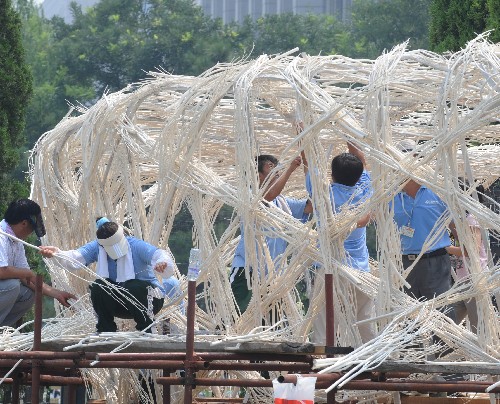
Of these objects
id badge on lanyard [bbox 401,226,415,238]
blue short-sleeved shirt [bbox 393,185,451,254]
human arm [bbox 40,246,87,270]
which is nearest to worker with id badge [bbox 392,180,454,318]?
blue short-sleeved shirt [bbox 393,185,451,254]

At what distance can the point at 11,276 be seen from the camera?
1016 centimetres

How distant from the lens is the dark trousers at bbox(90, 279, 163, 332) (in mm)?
9094

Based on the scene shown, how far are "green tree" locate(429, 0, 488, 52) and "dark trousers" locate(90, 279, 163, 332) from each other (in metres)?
7.23

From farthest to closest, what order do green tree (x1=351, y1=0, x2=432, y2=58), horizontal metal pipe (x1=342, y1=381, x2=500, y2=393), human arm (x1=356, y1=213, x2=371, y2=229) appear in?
green tree (x1=351, y1=0, x2=432, y2=58) < human arm (x1=356, y1=213, x2=371, y2=229) < horizontal metal pipe (x1=342, y1=381, x2=500, y2=393)

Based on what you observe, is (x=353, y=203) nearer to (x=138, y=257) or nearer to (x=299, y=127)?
(x=299, y=127)

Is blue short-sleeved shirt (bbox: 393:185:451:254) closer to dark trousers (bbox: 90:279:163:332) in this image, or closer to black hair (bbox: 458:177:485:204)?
black hair (bbox: 458:177:485:204)

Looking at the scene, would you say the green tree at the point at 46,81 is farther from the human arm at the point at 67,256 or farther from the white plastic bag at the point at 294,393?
the white plastic bag at the point at 294,393

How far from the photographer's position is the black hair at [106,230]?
927cm

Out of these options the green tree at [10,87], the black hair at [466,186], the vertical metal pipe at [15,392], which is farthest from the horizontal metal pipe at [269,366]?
the green tree at [10,87]

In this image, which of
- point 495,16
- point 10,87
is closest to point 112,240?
point 495,16

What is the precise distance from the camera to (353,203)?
910 cm

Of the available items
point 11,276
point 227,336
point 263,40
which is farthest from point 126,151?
point 263,40

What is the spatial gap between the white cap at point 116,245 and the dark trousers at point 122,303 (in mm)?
190

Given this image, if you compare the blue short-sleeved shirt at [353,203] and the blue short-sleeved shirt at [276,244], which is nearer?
the blue short-sleeved shirt at [353,203]
